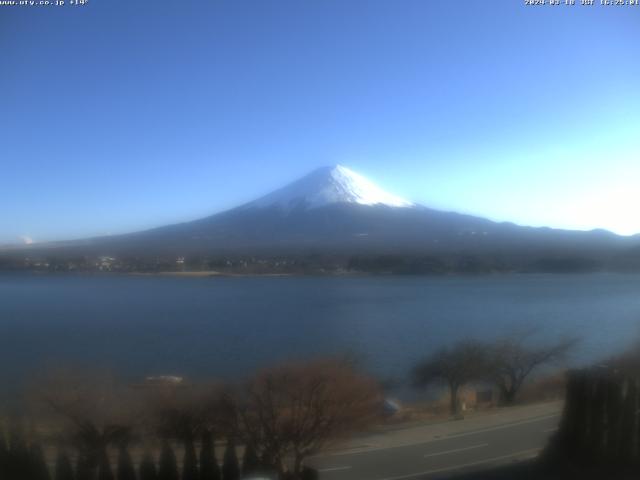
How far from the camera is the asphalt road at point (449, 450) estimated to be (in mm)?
2074

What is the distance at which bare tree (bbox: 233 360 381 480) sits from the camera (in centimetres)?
197

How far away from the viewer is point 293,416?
1.97 m

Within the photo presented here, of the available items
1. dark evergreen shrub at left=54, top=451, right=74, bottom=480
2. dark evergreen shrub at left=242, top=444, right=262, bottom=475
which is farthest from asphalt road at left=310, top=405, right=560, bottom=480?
dark evergreen shrub at left=54, top=451, right=74, bottom=480

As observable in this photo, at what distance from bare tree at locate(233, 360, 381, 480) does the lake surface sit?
0.20m

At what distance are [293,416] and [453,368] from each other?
0.99 meters

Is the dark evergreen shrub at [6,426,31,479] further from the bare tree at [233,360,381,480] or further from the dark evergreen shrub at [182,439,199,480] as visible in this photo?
the bare tree at [233,360,381,480]

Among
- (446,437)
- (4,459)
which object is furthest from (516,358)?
(4,459)

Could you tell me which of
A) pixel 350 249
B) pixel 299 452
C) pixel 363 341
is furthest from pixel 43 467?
pixel 350 249

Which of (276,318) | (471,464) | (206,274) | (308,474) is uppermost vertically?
(206,274)

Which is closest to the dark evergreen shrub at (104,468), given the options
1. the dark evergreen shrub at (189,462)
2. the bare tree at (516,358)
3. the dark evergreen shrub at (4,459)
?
the dark evergreen shrub at (189,462)

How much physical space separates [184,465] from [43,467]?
1.73 ft

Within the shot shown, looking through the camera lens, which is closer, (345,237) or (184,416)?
(184,416)

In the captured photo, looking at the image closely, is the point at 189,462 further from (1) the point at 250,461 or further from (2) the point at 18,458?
(2) the point at 18,458

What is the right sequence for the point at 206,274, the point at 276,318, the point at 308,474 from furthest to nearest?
the point at 206,274, the point at 276,318, the point at 308,474
